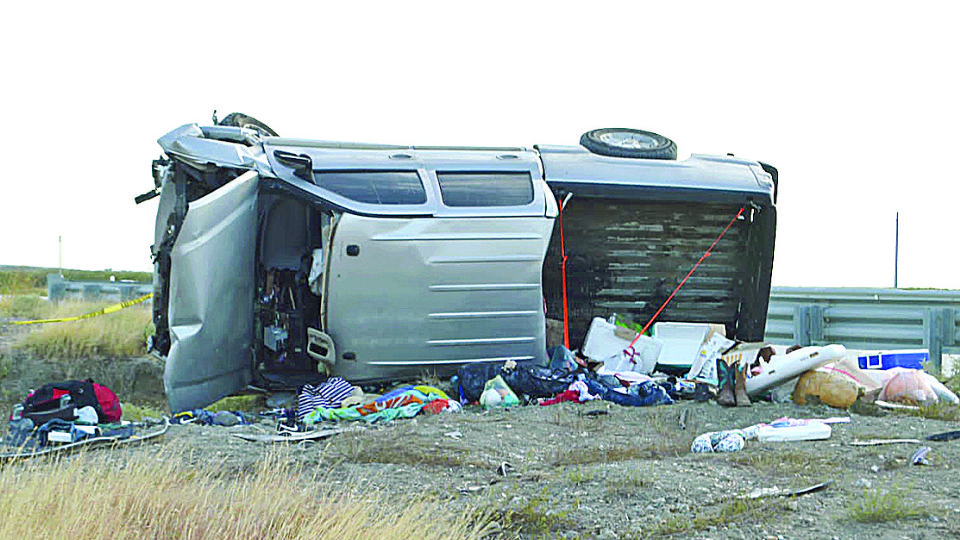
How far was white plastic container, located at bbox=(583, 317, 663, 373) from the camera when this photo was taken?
10156 mm

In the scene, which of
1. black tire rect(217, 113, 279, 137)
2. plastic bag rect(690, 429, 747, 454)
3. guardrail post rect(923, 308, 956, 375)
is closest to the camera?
plastic bag rect(690, 429, 747, 454)

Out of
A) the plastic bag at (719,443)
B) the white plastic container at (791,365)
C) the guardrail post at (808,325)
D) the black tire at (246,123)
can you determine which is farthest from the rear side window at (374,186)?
the guardrail post at (808,325)

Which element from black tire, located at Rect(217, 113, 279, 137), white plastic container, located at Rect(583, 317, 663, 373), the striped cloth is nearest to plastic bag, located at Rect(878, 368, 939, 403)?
white plastic container, located at Rect(583, 317, 663, 373)

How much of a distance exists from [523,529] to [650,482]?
0.94m

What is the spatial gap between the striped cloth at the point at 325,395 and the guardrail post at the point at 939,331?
6.58 metres

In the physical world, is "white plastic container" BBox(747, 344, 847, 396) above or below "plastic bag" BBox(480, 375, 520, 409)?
above

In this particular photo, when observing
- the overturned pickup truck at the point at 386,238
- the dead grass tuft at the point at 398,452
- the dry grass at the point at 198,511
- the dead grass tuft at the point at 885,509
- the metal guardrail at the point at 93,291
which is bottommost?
the metal guardrail at the point at 93,291

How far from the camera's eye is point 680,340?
34.5ft

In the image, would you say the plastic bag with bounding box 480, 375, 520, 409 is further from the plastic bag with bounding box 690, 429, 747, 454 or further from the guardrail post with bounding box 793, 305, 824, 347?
the guardrail post with bounding box 793, 305, 824, 347

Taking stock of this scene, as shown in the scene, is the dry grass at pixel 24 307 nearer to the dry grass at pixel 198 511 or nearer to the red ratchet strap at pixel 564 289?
the red ratchet strap at pixel 564 289

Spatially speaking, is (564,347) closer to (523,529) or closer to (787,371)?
(787,371)

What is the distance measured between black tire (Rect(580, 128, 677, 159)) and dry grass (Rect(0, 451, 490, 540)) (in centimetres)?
611

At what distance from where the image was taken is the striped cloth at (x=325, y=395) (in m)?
8.73

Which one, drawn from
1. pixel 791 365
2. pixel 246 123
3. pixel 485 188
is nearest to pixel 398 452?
pixel 485 188
